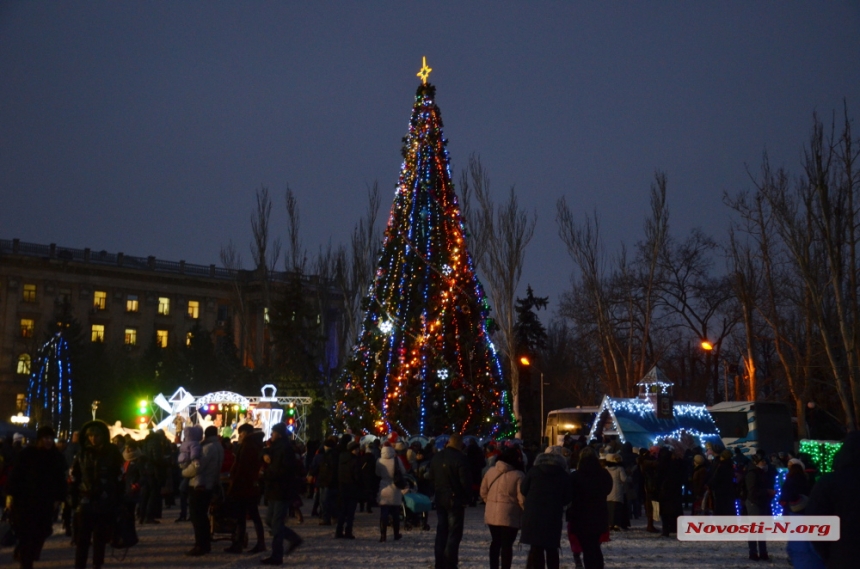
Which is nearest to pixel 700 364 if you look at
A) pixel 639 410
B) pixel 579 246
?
pixel 579 246

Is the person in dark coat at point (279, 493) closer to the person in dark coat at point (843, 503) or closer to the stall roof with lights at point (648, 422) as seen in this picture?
the person in dark coat at point (843, 503)

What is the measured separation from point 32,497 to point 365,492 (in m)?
6.46

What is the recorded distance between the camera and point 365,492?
15.2 meters

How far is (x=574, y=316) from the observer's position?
180ft

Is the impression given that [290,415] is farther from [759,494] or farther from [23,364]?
[23,364]

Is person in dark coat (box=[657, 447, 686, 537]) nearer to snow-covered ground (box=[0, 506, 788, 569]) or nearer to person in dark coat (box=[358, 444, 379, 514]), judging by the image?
snow-covered ground (box=[0, 506, 788, 569])

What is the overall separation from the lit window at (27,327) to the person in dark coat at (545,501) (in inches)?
2736

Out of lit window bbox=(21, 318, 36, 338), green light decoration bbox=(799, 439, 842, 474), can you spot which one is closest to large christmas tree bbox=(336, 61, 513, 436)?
green light decoration bbox=(799, 439, 842, 474)

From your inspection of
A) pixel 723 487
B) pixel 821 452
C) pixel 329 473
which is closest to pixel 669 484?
pixel 723 487

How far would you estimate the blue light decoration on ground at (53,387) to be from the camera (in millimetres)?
53906

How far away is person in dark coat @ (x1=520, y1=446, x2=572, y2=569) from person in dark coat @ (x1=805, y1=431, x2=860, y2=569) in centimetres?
374

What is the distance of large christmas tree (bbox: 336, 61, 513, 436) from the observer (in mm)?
25594

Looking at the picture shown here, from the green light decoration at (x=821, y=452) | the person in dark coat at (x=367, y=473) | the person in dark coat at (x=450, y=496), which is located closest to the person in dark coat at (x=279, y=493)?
the person in dark coat at (x=450, y=496)

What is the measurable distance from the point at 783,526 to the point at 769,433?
69.0 feet
